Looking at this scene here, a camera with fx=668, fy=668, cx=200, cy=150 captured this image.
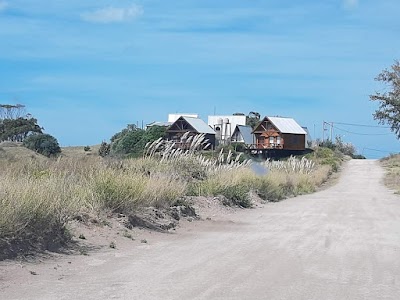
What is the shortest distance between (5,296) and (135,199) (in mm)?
7795

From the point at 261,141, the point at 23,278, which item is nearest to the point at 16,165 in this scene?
the point at 23,278

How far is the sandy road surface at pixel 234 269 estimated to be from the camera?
9109mm

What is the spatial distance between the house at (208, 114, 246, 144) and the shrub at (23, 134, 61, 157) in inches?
2426

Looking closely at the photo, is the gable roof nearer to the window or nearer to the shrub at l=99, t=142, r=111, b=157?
the window

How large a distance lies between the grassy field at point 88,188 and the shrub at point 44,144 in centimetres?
661

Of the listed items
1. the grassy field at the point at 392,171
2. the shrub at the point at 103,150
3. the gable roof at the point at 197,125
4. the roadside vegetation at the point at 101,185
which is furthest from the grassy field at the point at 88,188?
the gable roof at the point at 197,125

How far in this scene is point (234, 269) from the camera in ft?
35.8

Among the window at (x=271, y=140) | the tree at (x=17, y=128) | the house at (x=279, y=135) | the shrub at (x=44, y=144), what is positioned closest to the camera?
the shrub at (x=44, y=144)

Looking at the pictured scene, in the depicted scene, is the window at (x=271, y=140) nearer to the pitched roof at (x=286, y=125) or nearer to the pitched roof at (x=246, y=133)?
the pitched roof at (x=286, y=125)

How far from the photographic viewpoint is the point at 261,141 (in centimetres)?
9475

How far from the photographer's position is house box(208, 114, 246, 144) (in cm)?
9769

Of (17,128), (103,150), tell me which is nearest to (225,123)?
(17,128)

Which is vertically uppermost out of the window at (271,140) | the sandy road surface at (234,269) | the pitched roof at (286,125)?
the pitched roof at (286,125)

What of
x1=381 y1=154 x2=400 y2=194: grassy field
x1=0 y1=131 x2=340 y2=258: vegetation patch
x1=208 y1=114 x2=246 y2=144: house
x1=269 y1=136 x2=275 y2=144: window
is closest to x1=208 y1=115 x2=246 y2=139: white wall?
x1=208 y1=114 x2=246 y2=144: house
